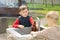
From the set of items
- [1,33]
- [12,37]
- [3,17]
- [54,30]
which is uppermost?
[54,30]

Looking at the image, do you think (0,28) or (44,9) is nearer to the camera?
(0,28)

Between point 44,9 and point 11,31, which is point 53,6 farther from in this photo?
point 11,31

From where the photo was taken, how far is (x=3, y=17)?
5.77 m

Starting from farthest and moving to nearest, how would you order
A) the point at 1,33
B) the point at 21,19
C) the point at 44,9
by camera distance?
the point at 44,9
the point at 1,33
the point at 21,19

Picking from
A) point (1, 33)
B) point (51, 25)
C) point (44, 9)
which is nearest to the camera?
point (51, 25)

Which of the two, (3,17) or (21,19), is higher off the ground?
(21,19)

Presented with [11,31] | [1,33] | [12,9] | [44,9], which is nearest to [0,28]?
[1,33]

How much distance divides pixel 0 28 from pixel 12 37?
10.2 ft

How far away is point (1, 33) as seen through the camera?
5.74 metres

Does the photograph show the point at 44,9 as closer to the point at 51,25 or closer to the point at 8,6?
the point at 8,6

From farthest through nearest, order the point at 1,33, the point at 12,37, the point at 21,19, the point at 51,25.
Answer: the point at 1,33 < the point at 21,19 < the point at 12,37 < the point at 51,25

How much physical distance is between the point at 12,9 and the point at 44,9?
2085 mm

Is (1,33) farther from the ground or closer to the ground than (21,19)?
closer to the ground

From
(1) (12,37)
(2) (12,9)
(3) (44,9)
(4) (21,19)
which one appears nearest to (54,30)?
(1) (12,37)
